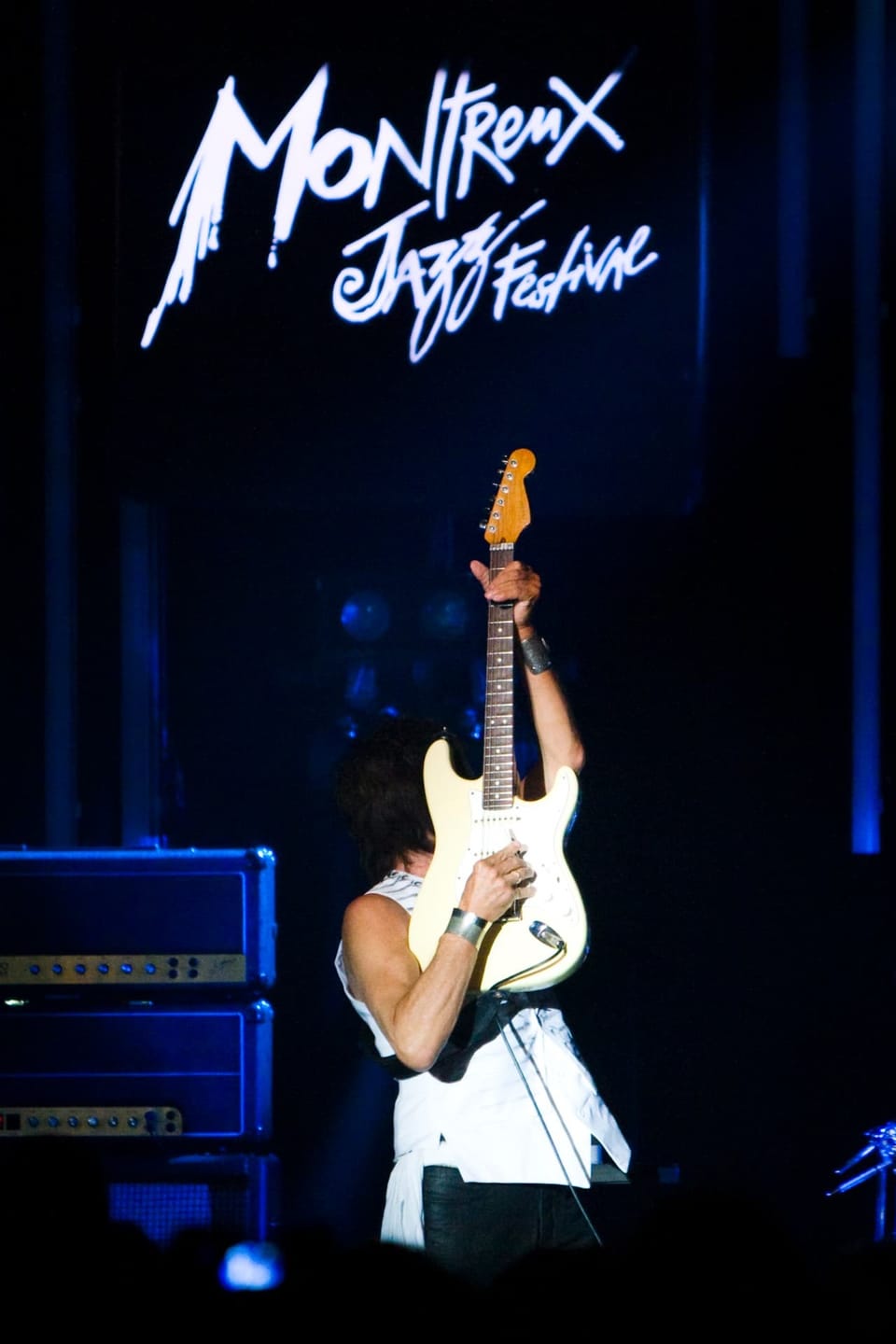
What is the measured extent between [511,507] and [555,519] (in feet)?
4.08

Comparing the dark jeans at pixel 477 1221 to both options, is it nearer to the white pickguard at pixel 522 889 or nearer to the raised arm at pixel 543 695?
the white pickguard at pixel 522 889

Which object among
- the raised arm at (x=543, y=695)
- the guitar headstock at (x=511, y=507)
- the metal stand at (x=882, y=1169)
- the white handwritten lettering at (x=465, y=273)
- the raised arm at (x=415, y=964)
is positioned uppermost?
the white handwritten lettering at (x=465, y=273)

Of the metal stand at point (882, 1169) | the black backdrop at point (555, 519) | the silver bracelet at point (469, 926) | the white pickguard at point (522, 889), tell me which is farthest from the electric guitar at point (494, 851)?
the black backdrop at point (555, 519)

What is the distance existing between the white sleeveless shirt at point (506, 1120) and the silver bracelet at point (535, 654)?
2.18 ft

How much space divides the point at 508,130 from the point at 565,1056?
8.52 ft

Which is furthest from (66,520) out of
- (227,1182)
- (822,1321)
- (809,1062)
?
(822,1321)

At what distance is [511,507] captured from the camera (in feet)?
10.9

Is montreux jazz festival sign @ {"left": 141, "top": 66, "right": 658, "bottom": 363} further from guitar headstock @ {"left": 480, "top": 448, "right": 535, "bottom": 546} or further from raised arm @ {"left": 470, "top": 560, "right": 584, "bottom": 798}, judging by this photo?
raised arm @ {"left": 470, "top": 560, "right": 584, "bottom": 798}

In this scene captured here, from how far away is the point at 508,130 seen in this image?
4398mm

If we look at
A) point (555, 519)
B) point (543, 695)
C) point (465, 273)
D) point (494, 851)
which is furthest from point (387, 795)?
point (465, 273)

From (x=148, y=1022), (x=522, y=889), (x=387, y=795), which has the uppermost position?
(x=387, y=795)

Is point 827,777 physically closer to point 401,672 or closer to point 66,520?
point 401,672

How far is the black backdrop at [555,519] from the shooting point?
4.34 metres

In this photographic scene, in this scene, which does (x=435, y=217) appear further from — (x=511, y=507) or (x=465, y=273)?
(x=511, y=507)
